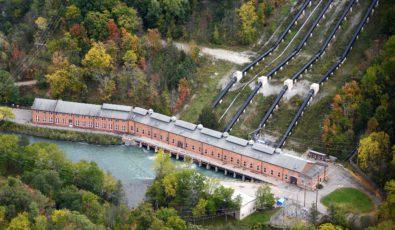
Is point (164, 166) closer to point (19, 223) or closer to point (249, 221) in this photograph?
point (249, 221)

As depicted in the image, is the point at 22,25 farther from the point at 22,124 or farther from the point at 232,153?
the point at 232,153

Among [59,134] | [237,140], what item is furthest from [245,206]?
[59,134]

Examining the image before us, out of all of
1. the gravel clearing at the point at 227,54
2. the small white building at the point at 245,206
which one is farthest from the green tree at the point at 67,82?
the small white building at the point at 245,206

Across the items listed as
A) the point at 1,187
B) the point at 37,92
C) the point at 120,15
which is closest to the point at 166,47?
the point at 120,15

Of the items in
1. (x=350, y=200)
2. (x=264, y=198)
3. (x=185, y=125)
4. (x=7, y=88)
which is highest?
(x=7, y=88)

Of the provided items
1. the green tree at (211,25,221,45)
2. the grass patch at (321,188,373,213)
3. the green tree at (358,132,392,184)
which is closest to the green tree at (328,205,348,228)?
the grass patch at (321,188,373,213)

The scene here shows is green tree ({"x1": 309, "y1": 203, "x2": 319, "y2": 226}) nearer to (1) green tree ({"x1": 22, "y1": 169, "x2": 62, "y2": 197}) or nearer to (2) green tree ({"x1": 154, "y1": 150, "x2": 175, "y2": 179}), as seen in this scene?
(2) green tree ({"x1": 154, "y1": 150, "x2": 175, "y2": 179})
